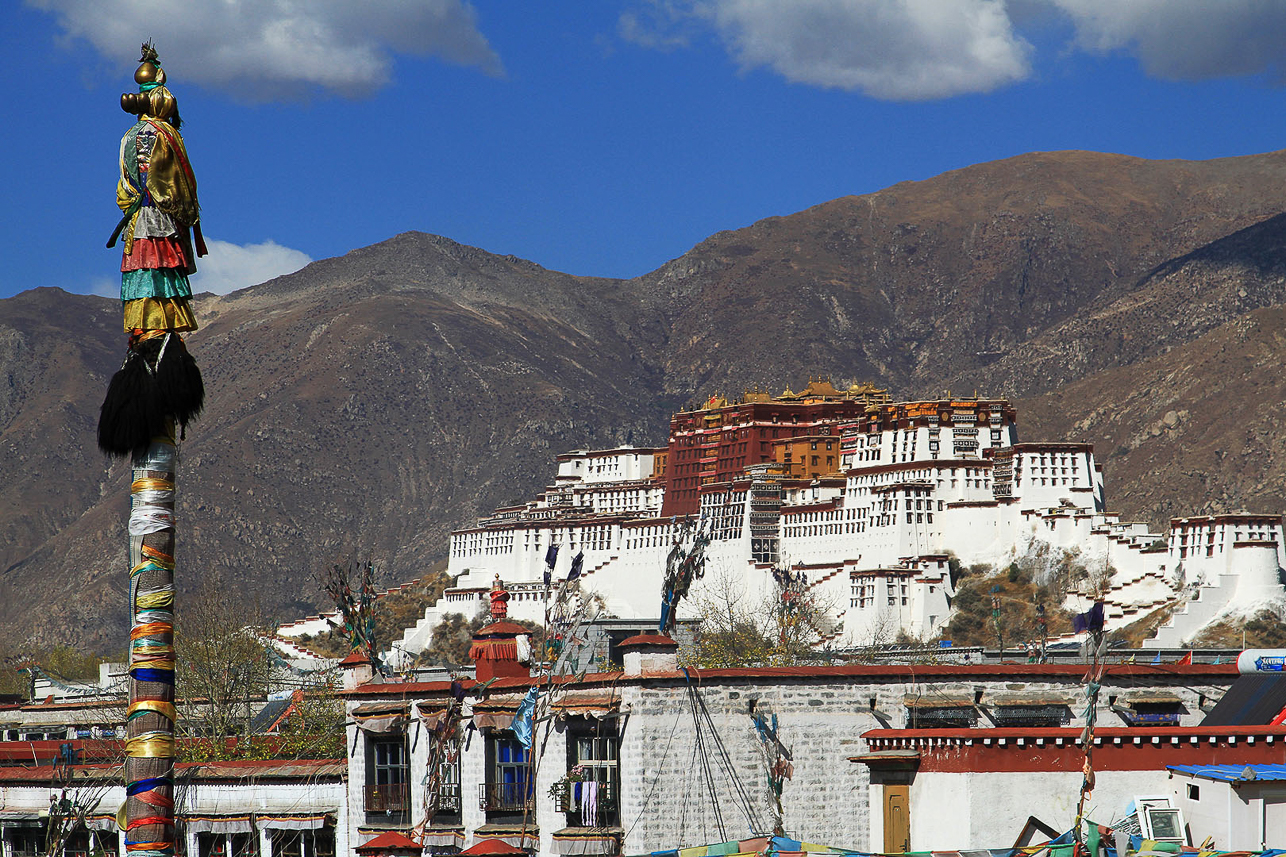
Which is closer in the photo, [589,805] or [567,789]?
[589,805]

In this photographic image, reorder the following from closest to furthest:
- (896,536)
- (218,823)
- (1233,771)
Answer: (1233,771) < (218,823) < (896,536)

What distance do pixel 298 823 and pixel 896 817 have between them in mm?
12961

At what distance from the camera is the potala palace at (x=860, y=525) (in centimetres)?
12219

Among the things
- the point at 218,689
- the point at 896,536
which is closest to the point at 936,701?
the point at 218,689

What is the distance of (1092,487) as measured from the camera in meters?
136

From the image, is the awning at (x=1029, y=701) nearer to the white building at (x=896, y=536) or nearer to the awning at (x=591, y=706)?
the awning at (x=591, y=706)

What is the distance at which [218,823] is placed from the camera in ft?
123

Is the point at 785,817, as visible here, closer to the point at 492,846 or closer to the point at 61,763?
the point at 492,846

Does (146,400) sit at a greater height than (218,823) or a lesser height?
greater

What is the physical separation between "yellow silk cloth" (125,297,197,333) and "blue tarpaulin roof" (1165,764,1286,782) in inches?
609

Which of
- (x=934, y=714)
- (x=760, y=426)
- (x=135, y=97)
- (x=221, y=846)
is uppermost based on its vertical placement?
(x=760, y=426)

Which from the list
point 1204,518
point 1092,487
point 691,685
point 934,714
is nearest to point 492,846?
point 691,685

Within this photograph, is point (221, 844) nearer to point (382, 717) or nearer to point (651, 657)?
point (382, 717)

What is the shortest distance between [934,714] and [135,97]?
17408 mm
